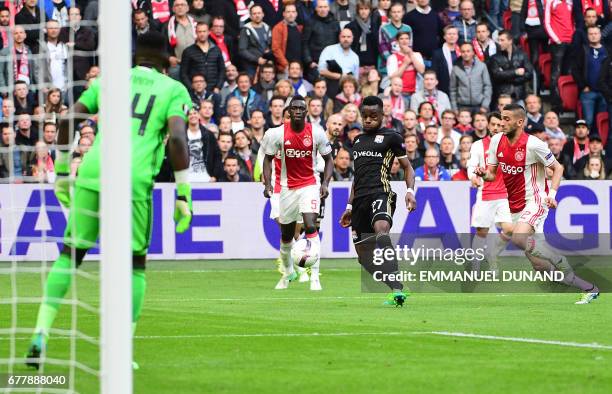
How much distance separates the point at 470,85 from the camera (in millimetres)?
26047

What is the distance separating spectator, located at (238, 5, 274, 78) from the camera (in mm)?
25625

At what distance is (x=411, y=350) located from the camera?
11.0 metres

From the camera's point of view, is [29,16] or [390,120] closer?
[29,16]

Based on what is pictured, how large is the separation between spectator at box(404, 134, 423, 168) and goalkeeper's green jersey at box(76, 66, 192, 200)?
14.2 m

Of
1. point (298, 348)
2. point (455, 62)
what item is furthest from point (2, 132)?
point (298, 348)

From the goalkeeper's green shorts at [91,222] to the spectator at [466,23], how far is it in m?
18.0

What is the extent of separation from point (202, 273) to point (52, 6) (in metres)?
4.73

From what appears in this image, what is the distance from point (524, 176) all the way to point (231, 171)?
7.06 metres

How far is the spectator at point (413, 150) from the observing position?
23.8m

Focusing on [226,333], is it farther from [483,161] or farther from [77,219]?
[483,161]

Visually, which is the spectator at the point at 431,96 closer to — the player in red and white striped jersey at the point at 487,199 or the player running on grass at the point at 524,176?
the player in red and white striped jersey at the point at 487,199

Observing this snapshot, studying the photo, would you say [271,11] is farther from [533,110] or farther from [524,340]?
[524,340]

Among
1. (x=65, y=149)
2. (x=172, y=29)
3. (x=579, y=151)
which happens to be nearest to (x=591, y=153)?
(x=579, y=151)

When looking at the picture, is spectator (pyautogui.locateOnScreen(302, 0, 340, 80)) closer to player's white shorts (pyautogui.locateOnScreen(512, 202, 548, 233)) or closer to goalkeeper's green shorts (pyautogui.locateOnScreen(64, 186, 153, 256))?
player's white shorts (pyautogui.locateOnScreen(512, 202, 548, 233))
